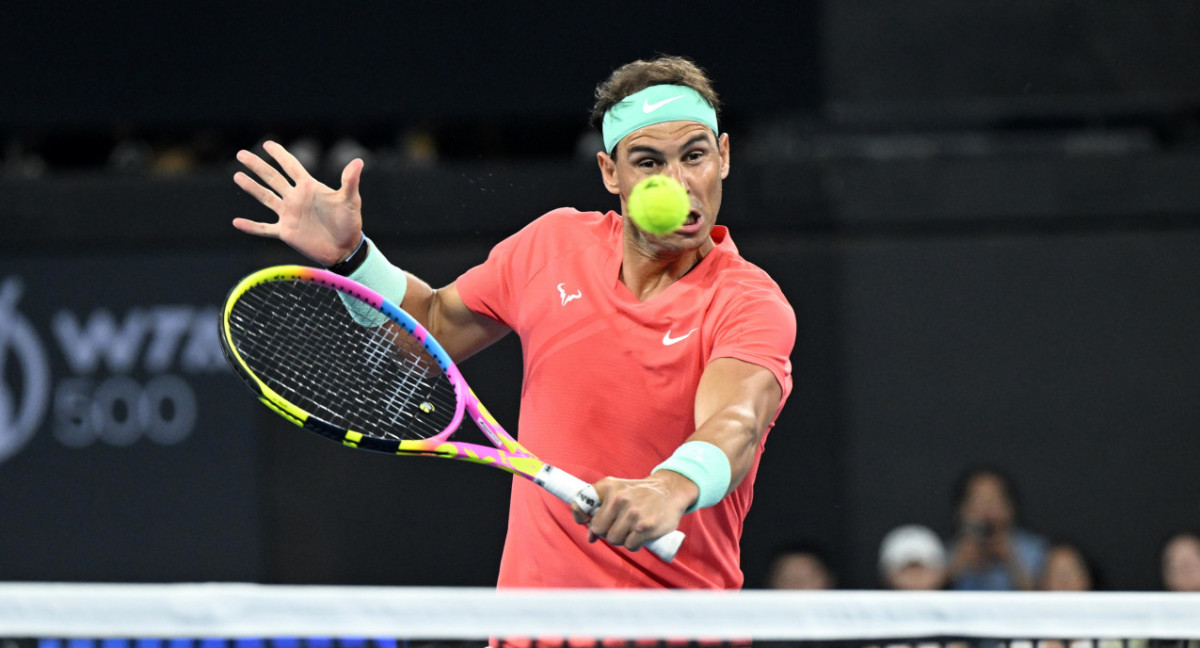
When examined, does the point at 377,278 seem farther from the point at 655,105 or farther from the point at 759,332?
the point at 759,332

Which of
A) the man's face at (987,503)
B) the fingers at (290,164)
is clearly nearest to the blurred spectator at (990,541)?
the man's face at (987,503)

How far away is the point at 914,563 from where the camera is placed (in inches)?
259

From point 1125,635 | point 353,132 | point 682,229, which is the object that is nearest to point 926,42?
point 353,132

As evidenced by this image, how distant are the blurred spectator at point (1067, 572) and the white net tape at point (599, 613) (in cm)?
397

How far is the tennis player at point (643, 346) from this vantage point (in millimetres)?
3000

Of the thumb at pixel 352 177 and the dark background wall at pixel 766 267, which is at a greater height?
the dark background wall at pixel 766 267

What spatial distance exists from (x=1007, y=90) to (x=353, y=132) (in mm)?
3559

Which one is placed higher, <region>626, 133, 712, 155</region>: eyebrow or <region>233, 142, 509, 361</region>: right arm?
<region>626, 133, 712, 155</region>: eyebrow

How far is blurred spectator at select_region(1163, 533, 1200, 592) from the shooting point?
248 inches

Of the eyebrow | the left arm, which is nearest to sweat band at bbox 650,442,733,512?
the left arm

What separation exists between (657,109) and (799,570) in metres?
3.90

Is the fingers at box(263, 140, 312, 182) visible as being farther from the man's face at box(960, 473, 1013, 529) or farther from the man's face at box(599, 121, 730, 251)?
the man's face at box(960, 473, 1013, 529)

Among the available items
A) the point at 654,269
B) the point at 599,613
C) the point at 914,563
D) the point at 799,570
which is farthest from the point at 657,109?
the point at 914,563

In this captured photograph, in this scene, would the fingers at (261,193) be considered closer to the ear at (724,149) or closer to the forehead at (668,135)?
the forehead at (668,135)
